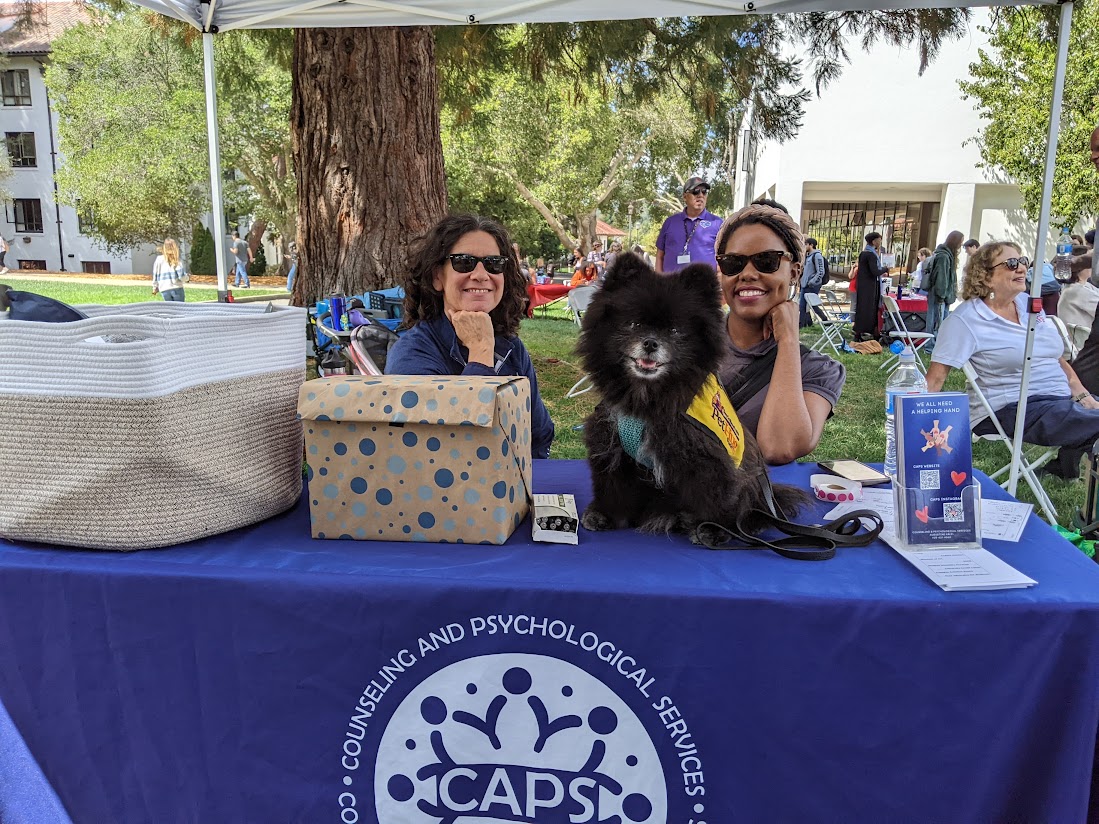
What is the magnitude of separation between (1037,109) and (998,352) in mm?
18758

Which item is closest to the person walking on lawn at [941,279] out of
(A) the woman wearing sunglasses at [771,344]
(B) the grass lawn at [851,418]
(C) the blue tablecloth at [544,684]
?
(B) the grass lawn at [851,418]

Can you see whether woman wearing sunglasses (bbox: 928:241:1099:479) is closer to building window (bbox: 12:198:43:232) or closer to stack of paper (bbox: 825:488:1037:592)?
stack of paper (bbox: 825:488:1037:592)

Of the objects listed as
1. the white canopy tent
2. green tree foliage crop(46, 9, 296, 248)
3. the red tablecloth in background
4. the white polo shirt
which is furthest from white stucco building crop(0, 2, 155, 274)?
the white polo shirt

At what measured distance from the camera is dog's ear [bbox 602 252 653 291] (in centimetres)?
152

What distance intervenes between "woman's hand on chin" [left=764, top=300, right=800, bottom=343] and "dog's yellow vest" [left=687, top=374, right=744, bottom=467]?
0.54 metres

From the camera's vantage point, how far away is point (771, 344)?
222cm

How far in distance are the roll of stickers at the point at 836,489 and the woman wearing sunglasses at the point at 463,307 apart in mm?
927

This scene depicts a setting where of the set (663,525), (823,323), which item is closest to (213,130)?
(663,525)

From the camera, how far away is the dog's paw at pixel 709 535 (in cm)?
151

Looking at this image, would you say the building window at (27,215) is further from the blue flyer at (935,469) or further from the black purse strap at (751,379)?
the blue flyer at (935,469)

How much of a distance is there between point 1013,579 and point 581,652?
0.83 m

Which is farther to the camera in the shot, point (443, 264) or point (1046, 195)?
point (1046, 195)

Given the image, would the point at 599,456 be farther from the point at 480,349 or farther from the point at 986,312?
the point at 986,312

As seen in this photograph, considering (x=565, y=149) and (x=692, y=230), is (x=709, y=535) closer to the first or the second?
(x=692, y=230)
